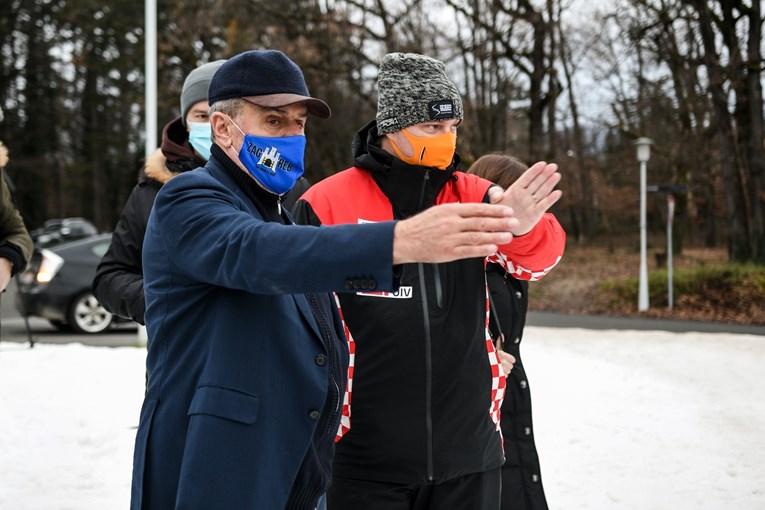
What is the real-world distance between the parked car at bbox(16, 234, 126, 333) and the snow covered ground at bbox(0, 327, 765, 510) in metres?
1.71

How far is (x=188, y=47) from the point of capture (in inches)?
864

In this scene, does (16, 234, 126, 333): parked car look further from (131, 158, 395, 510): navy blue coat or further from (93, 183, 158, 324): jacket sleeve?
(131, 158, 395, 510): navy blue coat

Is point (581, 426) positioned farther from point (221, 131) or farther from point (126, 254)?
point (221, 131)

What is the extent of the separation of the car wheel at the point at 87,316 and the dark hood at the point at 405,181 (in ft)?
35.3

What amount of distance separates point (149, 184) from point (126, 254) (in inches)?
12.8

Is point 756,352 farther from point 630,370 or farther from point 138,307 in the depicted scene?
point 138,307

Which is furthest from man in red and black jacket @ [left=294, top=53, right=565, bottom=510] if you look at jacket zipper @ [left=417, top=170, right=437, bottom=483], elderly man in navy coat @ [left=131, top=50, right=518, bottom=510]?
elderly man in navy coat @ [left=131, top=50, right=518, bottom=510]

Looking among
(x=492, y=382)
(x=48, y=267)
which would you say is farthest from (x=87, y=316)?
(x=492, y=382)

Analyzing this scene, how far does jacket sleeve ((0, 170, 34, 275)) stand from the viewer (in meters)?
3.91

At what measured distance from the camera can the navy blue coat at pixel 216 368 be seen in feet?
5.69

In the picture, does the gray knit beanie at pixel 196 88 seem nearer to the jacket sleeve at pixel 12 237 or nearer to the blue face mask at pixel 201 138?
the blue face mask at pixel 201 138

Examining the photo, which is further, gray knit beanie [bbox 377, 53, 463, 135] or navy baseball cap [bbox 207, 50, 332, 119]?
gray knit beanie [bbox 377, 53, 463, 135]

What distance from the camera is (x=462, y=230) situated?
150 cm

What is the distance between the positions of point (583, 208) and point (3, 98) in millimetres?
27541
